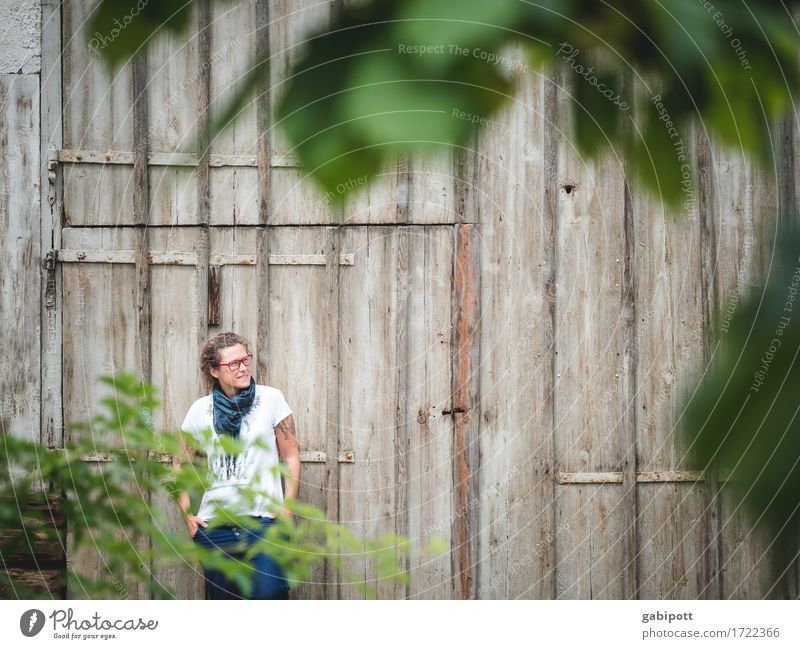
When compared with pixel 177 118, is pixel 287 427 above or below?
below

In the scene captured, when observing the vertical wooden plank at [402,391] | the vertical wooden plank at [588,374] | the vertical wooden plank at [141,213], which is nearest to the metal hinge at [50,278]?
the vertical wooden plank at [141,213]

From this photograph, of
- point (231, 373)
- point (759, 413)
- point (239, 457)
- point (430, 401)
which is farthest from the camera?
point (430, 401)

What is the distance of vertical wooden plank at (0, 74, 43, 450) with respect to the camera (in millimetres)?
2164

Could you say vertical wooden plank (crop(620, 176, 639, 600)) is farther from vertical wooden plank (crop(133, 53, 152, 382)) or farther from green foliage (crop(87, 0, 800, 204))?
green foliage (crop(87, 0, 800, 204))

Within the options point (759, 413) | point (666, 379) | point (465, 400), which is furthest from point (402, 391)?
point (759, 413)

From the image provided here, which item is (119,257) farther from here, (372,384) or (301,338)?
(372,384)

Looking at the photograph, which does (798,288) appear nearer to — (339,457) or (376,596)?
(339,457)

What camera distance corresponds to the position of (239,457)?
1907mm

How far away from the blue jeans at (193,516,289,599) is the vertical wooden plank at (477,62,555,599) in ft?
2.32

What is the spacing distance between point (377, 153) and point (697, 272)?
2.20m

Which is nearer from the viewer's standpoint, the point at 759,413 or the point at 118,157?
the point at 759,413

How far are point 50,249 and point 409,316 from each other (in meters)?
1.07
